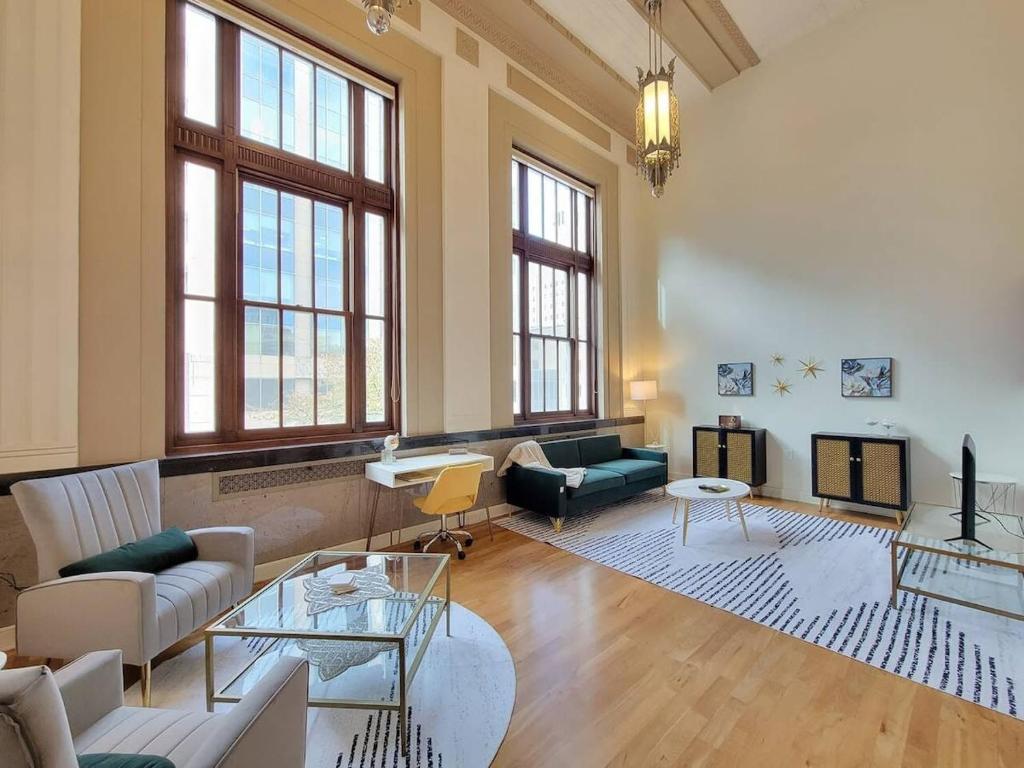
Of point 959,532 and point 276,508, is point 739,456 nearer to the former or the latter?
point 959,532

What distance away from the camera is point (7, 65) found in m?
2.52

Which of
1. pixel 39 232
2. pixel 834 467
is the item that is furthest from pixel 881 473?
pixel 39 232

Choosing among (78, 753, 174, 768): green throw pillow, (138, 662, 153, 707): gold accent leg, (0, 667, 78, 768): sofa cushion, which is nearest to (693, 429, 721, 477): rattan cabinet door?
(138, 662, 153, 707): gold accent leg

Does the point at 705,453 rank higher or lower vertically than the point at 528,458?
lower

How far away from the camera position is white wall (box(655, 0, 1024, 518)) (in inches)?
170

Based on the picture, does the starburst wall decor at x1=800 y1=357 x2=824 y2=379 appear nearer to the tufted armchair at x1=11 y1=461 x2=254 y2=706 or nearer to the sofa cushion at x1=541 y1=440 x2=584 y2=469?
the sofa cushion at x1=541 y1=440 x2=584 y2=469

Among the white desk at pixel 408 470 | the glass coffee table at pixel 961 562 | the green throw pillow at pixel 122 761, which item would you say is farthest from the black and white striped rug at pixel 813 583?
the green throw pillow at pixel 122 761

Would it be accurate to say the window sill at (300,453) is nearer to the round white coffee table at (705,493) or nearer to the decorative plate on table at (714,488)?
the round white coffee table at (705,493)

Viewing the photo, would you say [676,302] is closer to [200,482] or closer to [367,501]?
[367,501]

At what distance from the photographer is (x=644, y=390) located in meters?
6.53

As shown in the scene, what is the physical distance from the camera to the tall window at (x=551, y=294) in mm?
5633

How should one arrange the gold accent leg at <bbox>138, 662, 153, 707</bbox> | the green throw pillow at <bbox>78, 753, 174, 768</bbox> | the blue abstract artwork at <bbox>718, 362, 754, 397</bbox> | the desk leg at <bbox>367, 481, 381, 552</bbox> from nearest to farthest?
the green throw pillow at <bbox>78, 753, 174, 768</bbox>, the gold accent leg at <bbox>138, 662, 153, 707</bbox>, the desk leg at <bbox>367, 481, 381, 552</bbox>, the blue abstract artwork at <bbox>718, 362, 754, 397</bbox>

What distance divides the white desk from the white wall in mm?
3741

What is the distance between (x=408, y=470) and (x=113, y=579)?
1.88 m
